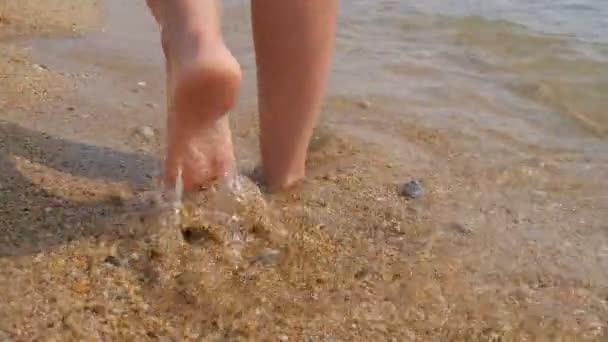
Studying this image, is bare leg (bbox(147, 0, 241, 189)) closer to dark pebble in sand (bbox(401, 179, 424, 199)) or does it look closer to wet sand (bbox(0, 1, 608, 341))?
wet sand (bbox(0, 1, 608, 341))

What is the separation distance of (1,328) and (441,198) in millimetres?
982

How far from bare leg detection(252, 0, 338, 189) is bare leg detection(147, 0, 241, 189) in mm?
204

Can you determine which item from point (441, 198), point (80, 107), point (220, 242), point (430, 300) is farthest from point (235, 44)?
point (430, 300)

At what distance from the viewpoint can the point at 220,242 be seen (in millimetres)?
1523

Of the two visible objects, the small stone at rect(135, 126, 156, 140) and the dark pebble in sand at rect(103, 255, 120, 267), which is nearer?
the dark pebble in sand at rect(103, 255, 120, 267)

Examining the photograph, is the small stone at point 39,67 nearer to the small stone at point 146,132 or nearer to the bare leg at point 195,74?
the small stone at point 146,132

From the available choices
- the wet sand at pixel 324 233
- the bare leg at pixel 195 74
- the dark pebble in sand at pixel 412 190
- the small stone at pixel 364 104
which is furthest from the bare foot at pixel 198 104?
the small stone at pixel 364 104

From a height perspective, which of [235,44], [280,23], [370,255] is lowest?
[235,44]

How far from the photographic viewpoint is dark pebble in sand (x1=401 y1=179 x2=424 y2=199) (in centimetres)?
183

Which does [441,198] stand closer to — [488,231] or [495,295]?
[488,231]

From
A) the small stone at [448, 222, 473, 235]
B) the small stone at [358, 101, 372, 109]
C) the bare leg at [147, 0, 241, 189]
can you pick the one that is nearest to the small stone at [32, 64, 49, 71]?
the small stone at [358, 101, 372, 109]

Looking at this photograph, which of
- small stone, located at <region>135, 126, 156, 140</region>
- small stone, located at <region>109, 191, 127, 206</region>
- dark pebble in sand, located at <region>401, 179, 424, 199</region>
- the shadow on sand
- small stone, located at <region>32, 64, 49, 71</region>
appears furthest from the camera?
small stone, located at <region>32, 64, 49, 71</region>

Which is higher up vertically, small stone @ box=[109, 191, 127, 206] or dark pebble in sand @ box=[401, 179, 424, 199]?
small stone @ box=[109, 191, 127, 206]

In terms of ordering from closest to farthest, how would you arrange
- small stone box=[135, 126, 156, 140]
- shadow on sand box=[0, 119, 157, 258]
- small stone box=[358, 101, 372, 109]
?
1. shadow on sand box=[0, 119, 157, 258]
2. small stone box=[135, 126, 156, 140]
3. small stone box=[358, 101, 372, 109]
